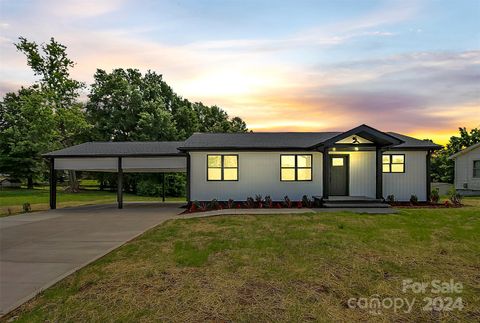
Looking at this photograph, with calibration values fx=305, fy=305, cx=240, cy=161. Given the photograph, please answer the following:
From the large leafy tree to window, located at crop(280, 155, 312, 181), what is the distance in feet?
95.2

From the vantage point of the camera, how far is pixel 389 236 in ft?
29.8

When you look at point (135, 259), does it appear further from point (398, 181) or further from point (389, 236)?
point (398, 181)

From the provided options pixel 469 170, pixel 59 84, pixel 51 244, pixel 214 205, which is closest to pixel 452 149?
pixel 469 170

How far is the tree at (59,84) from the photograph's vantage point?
1399 inches

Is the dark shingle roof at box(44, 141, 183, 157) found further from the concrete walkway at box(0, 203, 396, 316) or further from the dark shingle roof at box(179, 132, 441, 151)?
the concrete walkway at box(0, 203, 396, 316)

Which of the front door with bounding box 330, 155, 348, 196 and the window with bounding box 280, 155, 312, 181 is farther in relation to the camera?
the front door with bounding box 330, 155, 348, 196

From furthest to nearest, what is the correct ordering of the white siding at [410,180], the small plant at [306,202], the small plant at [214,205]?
the white siding at [410,180] < the small plant at [306,202] < the small plant at [214,205]

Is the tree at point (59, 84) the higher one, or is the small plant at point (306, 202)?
the tree at point (59, 84)

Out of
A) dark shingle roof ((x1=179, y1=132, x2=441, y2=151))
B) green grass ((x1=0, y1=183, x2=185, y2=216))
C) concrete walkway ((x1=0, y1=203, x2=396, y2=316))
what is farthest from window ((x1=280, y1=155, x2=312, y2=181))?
green grass ((x1=0, y1=183, x2=185, y2=216))

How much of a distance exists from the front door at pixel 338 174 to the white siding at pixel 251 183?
897 millimetres

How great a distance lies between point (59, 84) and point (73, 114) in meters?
5.64

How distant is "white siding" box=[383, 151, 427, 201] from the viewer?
1767 centimetres

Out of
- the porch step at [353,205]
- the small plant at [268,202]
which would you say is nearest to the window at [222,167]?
the small plant at [268,202]

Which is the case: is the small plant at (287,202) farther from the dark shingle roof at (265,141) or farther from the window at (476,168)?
the window at (476,168)
